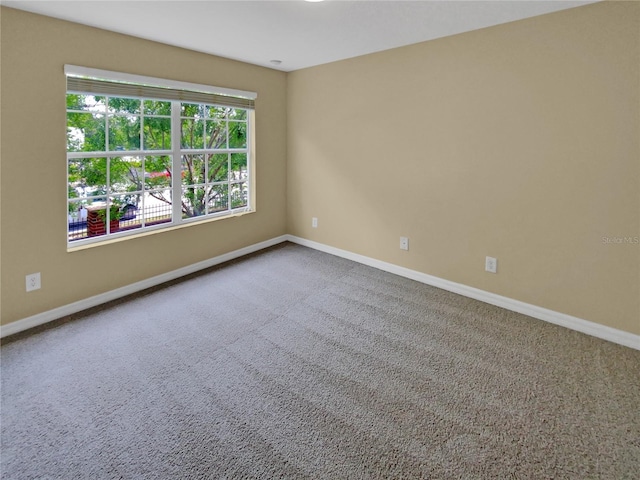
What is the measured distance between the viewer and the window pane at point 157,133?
3532 mm

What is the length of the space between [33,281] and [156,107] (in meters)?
1.89

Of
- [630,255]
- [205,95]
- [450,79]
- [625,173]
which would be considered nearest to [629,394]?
[630,255]

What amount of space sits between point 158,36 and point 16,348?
2704 millimetres

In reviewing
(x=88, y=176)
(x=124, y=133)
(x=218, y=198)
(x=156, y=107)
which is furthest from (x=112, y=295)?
(x=156, y=107)

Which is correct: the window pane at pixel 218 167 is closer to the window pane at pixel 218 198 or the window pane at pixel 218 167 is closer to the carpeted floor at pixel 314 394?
the window pane at pixel 218 198

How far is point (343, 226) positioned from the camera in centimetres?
446

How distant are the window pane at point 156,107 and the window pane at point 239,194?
1.13 meters

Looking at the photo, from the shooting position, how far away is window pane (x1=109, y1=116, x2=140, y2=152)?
325 centimetres

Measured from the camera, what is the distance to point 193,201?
4102 mm

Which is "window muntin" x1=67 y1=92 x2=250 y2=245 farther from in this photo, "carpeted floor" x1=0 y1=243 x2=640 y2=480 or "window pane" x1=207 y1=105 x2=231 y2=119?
"carpeted floor" x1=0 y1=243 x2=640 y2=480

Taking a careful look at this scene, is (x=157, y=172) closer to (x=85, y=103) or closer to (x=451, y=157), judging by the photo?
(x=85, y=103)

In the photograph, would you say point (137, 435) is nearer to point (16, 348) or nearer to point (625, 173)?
point (16, 348)

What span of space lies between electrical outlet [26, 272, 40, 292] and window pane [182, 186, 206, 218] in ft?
4.89

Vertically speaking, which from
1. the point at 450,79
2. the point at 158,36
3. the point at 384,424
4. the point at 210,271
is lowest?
the point at 384,424
